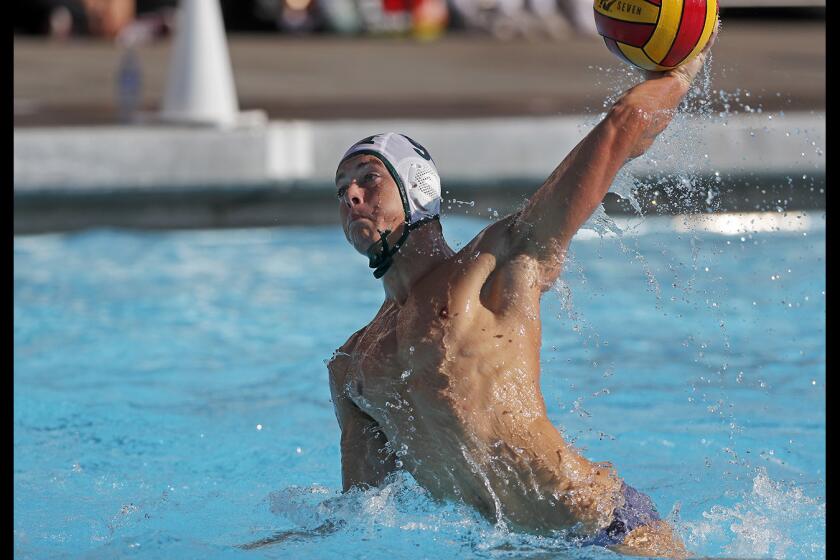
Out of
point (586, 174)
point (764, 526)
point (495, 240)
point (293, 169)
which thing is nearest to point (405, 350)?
point (495, 240)

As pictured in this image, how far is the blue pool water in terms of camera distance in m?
3.44

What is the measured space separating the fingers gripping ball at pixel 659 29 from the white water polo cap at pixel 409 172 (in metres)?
0.53

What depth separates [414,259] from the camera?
2.86 m

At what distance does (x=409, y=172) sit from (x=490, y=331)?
395 millimetres

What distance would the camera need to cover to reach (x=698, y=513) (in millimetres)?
3670

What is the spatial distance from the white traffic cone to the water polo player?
5029mm

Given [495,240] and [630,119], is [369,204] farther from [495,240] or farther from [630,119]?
[630,119]

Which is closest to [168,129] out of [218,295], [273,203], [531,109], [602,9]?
[273,203]

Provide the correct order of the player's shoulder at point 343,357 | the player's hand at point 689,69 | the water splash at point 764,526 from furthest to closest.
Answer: the water splash at point 764,526
the player's shoulder at point 343,357
the player's hand at point 689,69

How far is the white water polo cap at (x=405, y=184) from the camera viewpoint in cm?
282

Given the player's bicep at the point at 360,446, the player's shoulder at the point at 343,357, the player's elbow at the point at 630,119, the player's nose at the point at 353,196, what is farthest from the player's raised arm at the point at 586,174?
the player's bicep at the point at 360,446

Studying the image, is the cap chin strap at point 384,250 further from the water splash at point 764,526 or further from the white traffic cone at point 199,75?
the white traffic cone at point 199,75

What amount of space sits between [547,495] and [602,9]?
1.13m
